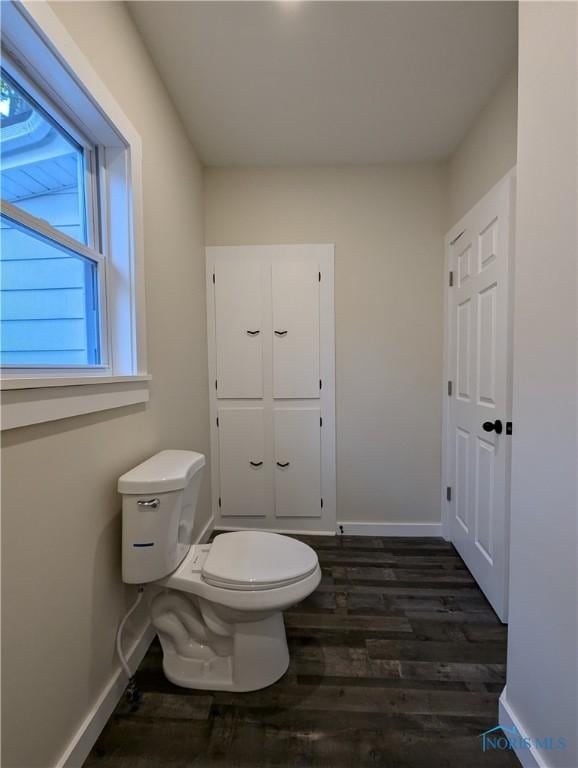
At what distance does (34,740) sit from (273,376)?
1769mm

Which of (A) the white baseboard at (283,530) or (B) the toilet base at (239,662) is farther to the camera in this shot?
(A) the white baseboard at (283,530)

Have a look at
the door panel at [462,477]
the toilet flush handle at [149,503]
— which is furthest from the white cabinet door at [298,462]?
the toilet flush handle at [149,503]

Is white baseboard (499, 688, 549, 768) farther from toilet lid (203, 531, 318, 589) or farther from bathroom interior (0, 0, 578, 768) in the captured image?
toilet lid (203, 531, 318, 589)

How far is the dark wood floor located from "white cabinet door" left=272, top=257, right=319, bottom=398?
1.23m

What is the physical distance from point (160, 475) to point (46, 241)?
80 cm

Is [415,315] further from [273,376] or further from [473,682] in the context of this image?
[473,682]

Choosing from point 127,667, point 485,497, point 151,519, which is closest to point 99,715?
point 127,667

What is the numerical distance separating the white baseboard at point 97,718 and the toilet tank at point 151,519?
1.20 ft

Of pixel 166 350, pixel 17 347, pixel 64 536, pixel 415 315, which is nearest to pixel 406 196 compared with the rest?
pixel 415 315

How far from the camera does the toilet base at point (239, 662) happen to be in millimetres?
1175

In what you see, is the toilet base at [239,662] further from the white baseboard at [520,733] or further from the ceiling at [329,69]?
the ceiling at [329,69]

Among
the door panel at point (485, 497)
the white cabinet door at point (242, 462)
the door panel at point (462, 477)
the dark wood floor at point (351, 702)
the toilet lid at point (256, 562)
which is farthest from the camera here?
the white cabinet door at point (242, 462)

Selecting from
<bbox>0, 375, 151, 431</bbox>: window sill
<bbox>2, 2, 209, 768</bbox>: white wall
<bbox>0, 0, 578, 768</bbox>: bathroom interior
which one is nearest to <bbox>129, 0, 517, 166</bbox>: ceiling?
<bbox>0, 0, 578, 768</bbox>: bathroom interior

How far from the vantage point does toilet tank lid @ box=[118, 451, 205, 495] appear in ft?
3.50
